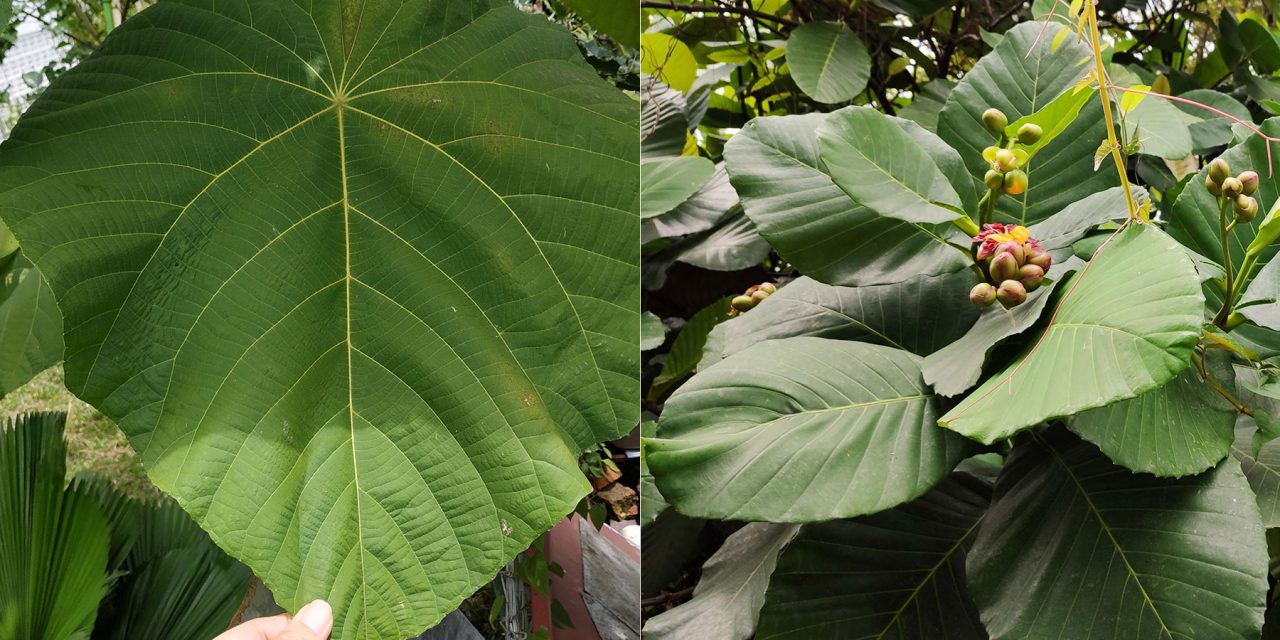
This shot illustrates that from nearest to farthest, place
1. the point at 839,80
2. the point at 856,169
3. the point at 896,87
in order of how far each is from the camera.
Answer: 1. the point at 856,169
2. the point at 839,80
3. the point at 896,87

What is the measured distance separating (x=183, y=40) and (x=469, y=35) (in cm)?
12

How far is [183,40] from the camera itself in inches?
13.8

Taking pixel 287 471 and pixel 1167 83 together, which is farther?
pixel 1167 83

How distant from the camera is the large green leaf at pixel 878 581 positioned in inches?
18.6

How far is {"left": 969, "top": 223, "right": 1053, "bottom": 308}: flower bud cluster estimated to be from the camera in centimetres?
44

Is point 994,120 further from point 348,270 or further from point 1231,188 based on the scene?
point 348,270

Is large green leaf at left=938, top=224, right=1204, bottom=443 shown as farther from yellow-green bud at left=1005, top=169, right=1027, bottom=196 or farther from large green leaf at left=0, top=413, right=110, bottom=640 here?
large green leaf at left=0, top=413, right=110, bottom=640

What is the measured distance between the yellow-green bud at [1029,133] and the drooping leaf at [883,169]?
0.16 ft

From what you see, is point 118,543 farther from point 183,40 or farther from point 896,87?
point 896,87

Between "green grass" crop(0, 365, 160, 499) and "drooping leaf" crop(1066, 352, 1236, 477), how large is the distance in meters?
0.51

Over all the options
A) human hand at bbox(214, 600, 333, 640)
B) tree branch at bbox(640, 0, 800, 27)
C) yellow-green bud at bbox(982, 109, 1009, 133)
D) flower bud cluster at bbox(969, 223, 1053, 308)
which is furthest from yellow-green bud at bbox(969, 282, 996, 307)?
tree branch at bbox(640, 0, 800, 27)

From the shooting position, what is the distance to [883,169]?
471 mm

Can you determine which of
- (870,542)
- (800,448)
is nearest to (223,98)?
(800,448)

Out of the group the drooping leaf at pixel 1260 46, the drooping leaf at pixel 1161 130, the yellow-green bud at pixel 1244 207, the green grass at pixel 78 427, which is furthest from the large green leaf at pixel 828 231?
the drooping leaf at pixel 1260 46
